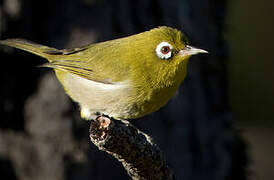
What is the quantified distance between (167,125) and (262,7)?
249 inches

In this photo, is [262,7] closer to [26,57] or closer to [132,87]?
[26,57]

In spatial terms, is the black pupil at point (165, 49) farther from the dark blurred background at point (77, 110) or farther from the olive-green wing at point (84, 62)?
the dark blurred background at point (77, 110)

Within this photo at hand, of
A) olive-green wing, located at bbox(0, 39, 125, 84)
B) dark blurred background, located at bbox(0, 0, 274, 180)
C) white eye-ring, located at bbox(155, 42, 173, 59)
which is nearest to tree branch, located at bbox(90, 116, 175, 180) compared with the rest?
white eye-ring, located at bbox(155, 42, 173, 59)

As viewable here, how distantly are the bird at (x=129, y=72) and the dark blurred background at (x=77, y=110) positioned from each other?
1234 millimetres

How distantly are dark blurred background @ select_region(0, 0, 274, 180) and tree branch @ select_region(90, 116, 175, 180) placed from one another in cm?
263

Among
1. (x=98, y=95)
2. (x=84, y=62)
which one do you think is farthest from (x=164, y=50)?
(x=84, y=62)

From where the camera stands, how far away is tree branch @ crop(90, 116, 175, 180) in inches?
160

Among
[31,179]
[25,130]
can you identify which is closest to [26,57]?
[25,130]

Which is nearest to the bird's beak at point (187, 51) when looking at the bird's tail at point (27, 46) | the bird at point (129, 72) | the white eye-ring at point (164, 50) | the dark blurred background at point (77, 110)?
the bird at point (129, 72)

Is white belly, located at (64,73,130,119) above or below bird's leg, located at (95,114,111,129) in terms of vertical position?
above

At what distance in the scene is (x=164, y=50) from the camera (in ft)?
17.2

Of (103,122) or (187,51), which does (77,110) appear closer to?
(187,51)

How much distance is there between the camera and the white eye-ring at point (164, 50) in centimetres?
521

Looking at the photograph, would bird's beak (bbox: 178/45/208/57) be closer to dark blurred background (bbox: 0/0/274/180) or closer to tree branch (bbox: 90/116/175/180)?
tree branch (bbox: 90/116/175/180)
